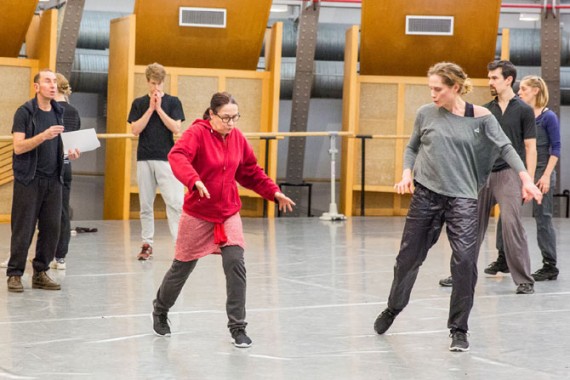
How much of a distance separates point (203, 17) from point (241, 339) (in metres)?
8.48

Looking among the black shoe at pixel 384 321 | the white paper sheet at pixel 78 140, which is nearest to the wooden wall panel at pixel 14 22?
the white paper sheet at pixel 78 140

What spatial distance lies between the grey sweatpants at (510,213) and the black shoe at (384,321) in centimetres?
146

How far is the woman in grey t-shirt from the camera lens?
16.2 ft

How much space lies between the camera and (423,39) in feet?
44.3

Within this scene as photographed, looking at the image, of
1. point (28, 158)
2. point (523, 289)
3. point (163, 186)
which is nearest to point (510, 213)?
point (523, 289)

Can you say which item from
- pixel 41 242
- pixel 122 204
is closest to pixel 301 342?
pixel 41 242

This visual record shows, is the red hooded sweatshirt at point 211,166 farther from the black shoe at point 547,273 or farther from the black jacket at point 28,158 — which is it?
the black shoe at point 547,273

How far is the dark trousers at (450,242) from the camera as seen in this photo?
4.94 metres

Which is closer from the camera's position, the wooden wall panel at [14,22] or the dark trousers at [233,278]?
the dark trousers at [233,278]

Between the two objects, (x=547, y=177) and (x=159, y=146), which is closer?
(x=547, y=177)

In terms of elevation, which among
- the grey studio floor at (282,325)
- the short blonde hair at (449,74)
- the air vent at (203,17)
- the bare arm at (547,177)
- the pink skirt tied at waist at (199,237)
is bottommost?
the grey studio floor at (282,325)

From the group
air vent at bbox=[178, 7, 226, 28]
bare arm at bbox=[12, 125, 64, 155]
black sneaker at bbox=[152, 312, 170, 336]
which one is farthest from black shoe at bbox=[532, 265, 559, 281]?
air vent at bbox=[178, 7, 226, 28]

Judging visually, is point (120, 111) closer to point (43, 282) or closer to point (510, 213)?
point (43, 282)

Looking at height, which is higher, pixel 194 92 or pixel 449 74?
pixel 194 92
